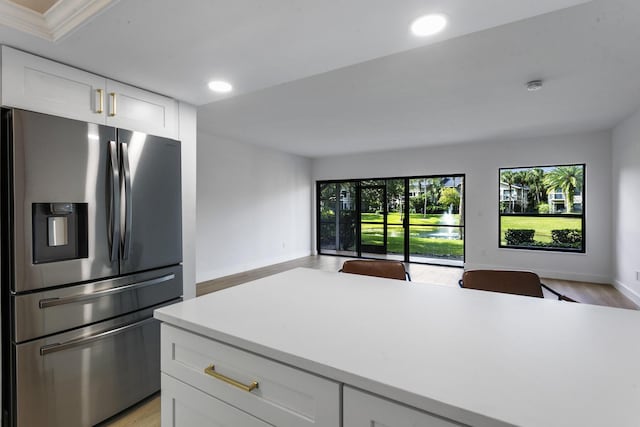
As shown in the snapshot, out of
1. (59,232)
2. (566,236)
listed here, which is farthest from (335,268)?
(59,232)

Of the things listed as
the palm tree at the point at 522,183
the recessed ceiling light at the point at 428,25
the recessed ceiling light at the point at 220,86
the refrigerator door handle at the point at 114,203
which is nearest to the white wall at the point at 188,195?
the recessed ceiling light at the point at 220,86

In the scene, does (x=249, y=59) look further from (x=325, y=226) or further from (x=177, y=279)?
(x=325, y=226)

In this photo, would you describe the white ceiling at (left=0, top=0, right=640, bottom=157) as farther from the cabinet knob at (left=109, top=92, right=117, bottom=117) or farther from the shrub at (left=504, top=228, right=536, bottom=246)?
the shrub at (left=504, top=228, right=536, bottom=246)

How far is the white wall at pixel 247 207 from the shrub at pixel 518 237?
177 inches

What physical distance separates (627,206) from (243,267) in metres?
6.20

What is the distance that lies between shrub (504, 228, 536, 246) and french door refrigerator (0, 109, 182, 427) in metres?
6.00

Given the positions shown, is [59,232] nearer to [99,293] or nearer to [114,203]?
[114,203]

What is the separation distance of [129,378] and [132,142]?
158 centimetres

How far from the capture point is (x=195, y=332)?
1059mm

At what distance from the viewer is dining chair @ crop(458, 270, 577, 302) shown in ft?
5.88

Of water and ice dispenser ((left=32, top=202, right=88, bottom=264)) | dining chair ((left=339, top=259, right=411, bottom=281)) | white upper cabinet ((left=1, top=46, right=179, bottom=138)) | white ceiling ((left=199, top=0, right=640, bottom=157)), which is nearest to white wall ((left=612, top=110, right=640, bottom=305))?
white ceiling ((left=199, top=0, right=640, bottom=157))

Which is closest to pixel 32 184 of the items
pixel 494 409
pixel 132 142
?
pixel 132 142

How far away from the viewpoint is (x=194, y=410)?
1.07 m

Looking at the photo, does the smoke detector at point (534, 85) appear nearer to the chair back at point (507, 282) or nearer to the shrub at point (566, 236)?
the chair back at point (507, 282)
